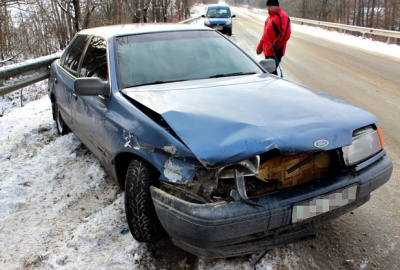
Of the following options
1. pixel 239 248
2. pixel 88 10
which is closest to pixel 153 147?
pixel 239 248

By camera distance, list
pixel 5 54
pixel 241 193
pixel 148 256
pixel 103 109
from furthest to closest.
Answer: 1. pixel 5 54
2. pixel 103 109
3. pixel 148 256
4. pixel 241 193

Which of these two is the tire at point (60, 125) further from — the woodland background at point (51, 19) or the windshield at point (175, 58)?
the woodland background at point (51, 19)

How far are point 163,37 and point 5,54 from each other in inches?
511

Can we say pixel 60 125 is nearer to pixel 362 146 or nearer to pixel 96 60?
pixel 96 60

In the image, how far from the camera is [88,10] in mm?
12961

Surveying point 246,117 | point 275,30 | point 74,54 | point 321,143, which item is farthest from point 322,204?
point 275,30

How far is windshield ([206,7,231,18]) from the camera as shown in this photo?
21112 millimetres

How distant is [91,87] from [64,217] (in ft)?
3.88

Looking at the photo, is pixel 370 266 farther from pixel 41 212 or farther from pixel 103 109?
pixel 41 212

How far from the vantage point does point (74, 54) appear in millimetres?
4449

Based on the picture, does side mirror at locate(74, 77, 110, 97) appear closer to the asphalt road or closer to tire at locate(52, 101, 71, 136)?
the asphalt road

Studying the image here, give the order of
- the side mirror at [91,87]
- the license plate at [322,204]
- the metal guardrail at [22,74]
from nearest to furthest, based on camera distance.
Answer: the license plate at [322,204], the side mirror at [91,87], the metal guardrail at [22,74]

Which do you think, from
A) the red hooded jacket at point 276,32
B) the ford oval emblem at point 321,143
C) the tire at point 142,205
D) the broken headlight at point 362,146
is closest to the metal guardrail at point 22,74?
the tire at point 142,205

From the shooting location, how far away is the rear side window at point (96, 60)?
11.2 feet
